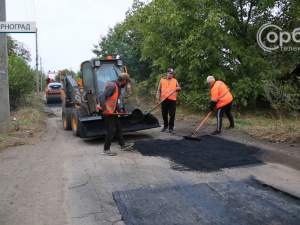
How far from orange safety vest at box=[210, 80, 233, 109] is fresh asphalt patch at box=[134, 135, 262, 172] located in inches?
40.3

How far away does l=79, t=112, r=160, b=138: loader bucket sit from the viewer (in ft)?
23.2

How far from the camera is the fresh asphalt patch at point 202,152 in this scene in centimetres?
496

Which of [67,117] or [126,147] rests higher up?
[67,117]

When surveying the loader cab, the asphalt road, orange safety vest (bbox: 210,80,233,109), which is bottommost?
the asphalt road

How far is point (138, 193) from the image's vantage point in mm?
3797

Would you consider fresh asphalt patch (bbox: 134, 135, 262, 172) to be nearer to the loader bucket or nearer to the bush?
the loader bucket

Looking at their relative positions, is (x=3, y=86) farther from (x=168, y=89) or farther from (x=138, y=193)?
(x=138, y=193)

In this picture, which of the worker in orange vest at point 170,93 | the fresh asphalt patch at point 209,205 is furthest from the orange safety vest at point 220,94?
the fresh asphalt patch at point 209,205

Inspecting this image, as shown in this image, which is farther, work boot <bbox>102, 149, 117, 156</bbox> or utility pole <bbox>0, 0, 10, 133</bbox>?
utility pole <bbox>0, 0, 10, 133</bbox>

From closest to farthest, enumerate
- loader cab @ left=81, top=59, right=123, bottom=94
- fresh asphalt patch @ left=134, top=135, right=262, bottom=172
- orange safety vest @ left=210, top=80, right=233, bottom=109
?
fresh asphalt patch @ left=134, top=135, right=262, bottom=172
orange safety vest @ left=210, top=80, right=233, bottom=109
loader cab @ left=81, top=59, right=123, bottom=94

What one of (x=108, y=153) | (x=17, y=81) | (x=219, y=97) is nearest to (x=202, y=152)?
(x=108, y=153)

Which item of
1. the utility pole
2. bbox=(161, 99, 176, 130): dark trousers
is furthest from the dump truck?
the utility pole

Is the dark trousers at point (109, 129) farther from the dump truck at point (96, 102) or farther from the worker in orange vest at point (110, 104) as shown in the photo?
the dump truck at point (96, 102)

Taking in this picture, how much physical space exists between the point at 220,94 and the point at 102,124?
3100mm
